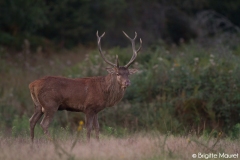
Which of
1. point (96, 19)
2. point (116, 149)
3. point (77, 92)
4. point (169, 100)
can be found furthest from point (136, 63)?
point (96, 19)

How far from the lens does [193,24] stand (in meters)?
32.5

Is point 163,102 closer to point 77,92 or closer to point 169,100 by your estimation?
point 169,100

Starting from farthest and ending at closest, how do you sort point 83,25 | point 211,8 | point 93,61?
point 211,8, point 83,25, point 93,61

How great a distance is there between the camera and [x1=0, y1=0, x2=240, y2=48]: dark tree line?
2519 cm

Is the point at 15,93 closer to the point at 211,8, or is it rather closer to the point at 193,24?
the point at 193,24

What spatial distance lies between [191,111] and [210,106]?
1.96ft

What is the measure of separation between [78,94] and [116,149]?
246 cm

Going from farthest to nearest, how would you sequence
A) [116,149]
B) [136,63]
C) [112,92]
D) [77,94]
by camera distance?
[136,63]
[112,92]
[77,94]
[116,149]

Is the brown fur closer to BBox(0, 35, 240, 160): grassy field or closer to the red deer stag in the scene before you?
the red deer stag

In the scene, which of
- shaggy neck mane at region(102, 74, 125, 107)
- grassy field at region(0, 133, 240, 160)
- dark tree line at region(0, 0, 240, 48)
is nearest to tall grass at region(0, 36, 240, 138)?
shaggy neck mane at region(102, 74, 125, 107)

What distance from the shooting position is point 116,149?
10547 mm

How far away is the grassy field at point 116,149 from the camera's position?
9870 mm

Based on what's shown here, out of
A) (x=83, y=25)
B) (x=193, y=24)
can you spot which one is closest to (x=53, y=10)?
(x=83, y=25)

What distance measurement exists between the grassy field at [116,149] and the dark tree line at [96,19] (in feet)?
44.6
